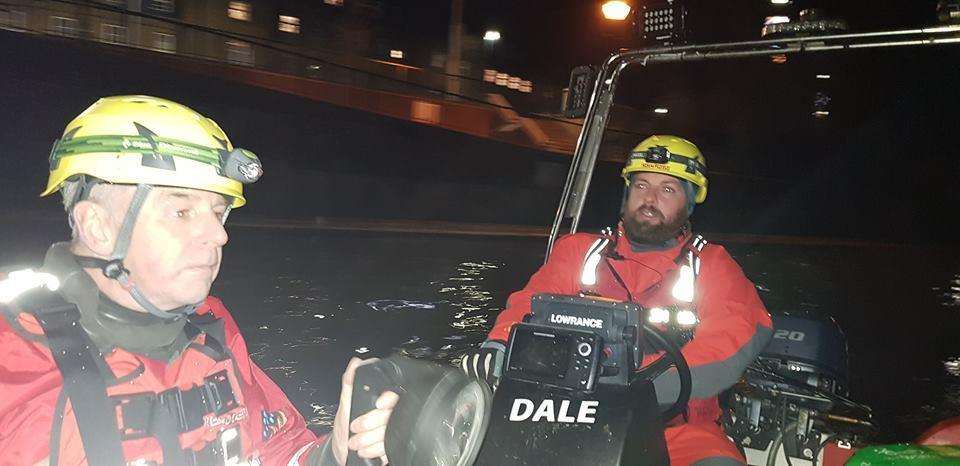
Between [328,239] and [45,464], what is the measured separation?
1416 cm

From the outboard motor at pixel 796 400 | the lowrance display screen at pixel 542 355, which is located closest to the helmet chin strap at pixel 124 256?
the lowrance display screen at pixel 542 355

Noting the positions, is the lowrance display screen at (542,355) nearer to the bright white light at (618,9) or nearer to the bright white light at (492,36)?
the bright white light at (618,9)

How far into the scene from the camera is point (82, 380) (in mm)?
1812

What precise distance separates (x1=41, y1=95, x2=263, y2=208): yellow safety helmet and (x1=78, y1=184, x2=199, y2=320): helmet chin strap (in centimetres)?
5

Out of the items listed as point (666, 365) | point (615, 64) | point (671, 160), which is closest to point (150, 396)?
point (666, 365)

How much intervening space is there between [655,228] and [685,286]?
479mm

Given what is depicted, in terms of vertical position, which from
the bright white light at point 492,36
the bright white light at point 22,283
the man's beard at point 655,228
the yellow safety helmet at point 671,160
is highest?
the bright white light at point 492,36

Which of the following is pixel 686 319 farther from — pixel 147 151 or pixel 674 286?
pixel 147 151

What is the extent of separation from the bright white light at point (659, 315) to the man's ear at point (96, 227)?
2460 millimetres

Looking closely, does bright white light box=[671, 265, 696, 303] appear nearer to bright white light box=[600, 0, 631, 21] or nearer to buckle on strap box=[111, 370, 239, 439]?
bright white light box=[600, 0, 631, 21]

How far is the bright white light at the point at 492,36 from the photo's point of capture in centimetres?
3472

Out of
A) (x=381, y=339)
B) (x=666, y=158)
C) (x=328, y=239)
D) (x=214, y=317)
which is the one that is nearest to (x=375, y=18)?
(x=328, y=239)

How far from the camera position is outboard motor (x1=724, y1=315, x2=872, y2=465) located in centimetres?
369

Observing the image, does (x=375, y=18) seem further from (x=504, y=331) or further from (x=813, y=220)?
(x=504, y=331)
